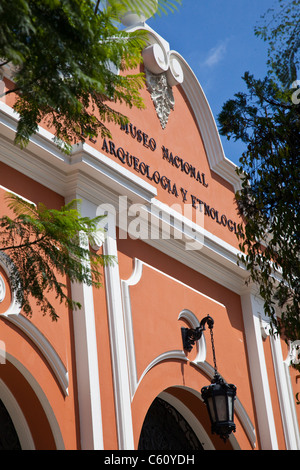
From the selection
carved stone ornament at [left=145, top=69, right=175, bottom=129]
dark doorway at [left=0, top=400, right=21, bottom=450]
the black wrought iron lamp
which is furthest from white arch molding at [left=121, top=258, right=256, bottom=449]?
carved stone ornament at [left=145, top=69, right=175, bottom=129]

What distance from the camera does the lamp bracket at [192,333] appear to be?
31.8 ft

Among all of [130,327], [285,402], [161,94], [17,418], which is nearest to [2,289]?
[17,418]

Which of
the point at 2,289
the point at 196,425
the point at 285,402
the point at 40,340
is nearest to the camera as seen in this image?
the point at 2,289

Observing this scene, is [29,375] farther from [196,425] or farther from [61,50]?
[61,50]

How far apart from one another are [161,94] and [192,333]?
3.46m

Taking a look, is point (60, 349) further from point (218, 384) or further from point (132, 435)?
point (218, 384)

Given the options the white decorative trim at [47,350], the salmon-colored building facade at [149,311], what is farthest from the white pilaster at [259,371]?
the white decorative trim at [47,350]

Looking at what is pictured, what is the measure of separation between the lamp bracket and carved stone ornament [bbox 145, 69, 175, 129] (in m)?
2.88

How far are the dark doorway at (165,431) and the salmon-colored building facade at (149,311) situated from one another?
19mm

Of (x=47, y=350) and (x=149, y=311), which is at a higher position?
(x=149, y=311)

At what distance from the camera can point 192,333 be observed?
9.75 metres

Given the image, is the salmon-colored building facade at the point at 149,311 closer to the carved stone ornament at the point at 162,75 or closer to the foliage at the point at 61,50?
the carved stone ornament at the point at 162,75

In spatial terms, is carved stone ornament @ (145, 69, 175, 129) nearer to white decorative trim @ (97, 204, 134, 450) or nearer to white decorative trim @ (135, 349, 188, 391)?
white decorative trim @ (97, 204, 134, 450)

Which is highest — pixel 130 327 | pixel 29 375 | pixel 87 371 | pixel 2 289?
pixel 130 327
